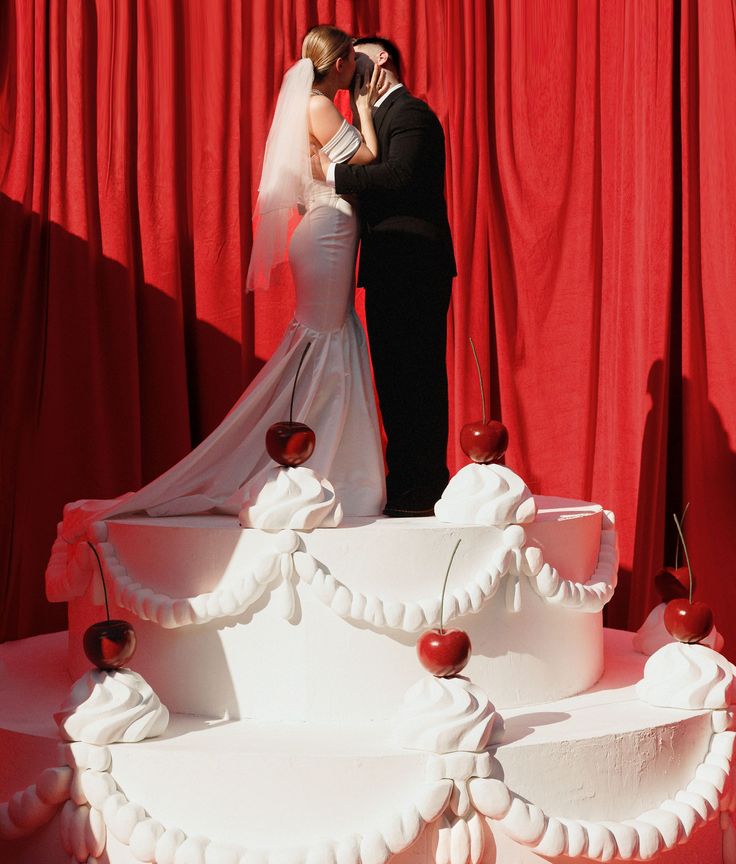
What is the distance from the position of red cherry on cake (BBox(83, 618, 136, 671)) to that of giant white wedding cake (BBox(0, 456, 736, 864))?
48mm

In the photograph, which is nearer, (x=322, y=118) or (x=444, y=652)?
(x=444, y=652)

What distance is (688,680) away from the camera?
2.67m

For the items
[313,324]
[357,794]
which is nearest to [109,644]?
[357,794]

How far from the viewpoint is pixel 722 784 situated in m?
2.60

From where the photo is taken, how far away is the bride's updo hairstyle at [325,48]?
10.3ft

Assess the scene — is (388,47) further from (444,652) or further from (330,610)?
(444,652)

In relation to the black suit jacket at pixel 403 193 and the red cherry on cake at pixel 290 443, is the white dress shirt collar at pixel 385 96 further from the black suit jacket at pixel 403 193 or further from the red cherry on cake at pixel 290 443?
the red cherry on cake at pixel 290 443

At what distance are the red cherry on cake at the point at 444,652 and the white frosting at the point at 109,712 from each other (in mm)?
608

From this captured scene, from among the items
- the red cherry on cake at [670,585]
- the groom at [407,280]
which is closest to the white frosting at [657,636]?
the red cherry on cake at [670,585]

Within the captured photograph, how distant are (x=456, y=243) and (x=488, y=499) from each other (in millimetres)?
1829

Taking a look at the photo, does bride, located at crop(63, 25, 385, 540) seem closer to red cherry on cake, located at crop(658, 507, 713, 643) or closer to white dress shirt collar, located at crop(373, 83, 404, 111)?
white dress shirt collar, located at crop(373, 83, 404, 111)

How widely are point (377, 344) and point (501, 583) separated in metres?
0.87

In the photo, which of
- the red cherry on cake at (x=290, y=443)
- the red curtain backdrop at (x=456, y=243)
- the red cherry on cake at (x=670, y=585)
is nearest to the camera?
the red cherry on cake at (x=290, y=443)

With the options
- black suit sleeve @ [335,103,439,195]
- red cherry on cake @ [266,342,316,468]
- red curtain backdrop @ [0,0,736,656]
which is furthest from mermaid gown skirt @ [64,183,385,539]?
red curtain backdrop @ [0,0,736,656]
